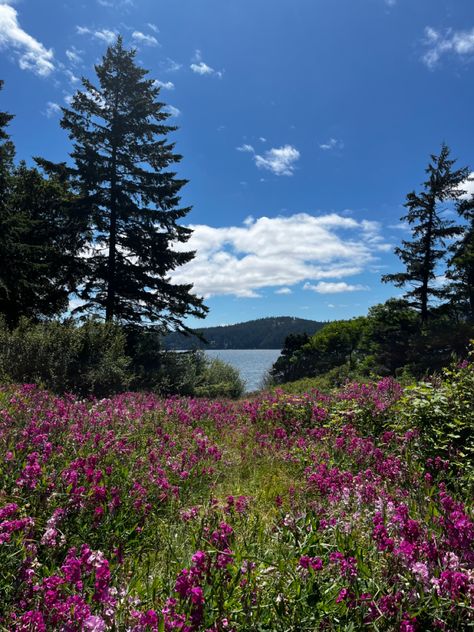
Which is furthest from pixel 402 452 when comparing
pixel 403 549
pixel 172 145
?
pixel 172 145

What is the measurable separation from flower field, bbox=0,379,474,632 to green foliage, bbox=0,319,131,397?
19.3ft

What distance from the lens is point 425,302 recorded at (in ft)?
79.5

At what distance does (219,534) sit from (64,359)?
10.9m

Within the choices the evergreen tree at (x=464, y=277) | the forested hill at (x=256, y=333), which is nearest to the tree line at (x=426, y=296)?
Result: the evergreen tree at (x=464, y=277)

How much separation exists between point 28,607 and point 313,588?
1675 millimetres

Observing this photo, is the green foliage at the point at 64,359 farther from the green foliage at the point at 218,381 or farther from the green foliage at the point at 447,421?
the green foliage at the point at 447,421

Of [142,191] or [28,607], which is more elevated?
[142,191]

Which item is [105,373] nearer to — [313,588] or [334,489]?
[334,489]

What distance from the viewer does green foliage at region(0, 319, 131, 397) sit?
448 inches

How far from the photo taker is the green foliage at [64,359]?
37.3 feet

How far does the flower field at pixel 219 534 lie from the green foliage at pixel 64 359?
5.89 m

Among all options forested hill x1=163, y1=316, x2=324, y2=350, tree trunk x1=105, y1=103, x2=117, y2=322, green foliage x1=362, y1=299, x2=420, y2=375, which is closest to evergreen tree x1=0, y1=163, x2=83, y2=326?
tree trunk x1=105, y1=103, x2=117, y2=322

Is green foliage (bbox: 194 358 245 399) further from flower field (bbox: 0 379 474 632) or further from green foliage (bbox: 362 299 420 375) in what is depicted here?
flower field (bbox: 0 379 474 632)

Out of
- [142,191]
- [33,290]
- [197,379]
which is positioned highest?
[142,191]
